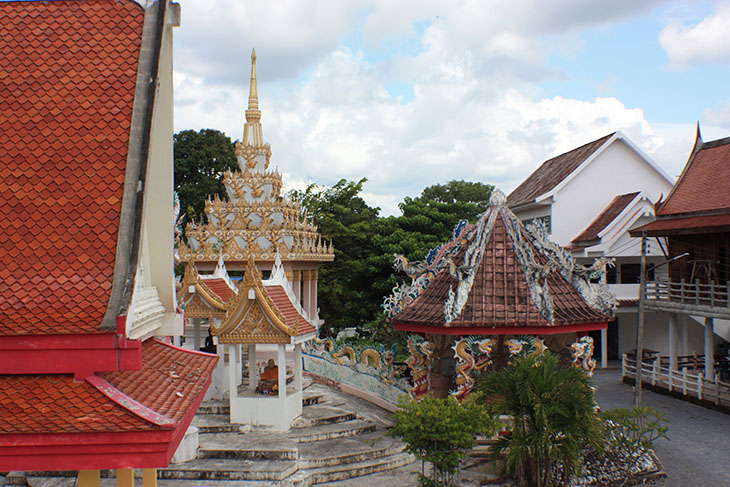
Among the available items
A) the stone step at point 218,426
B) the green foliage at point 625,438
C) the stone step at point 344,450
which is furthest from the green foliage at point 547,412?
the stone step at point 218,426

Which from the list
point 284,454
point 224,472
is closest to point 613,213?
point 284,454

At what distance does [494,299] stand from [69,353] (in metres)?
9.59

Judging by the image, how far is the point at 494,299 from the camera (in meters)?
13.2

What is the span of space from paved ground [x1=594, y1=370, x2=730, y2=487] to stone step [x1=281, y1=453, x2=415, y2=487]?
5.29m

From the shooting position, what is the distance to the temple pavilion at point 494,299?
506 inches

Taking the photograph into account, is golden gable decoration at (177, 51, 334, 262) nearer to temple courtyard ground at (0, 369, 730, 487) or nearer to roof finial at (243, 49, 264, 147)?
roof finial at (243, 49, 264, 147)

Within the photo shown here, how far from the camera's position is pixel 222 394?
51.4 ft

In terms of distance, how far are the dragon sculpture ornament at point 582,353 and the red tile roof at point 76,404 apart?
956cm

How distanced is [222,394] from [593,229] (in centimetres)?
1799

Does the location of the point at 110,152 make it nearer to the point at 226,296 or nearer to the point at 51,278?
the point at 51,278

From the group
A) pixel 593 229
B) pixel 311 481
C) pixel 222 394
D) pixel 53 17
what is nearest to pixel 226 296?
pixel 222 394

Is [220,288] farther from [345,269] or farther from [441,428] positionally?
[345,269]

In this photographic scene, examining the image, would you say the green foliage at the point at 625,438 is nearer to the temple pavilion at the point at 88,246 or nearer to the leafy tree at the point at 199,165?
the temple pavilion at the point at 88,246

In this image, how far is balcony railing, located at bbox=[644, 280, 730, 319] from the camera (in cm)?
1940
